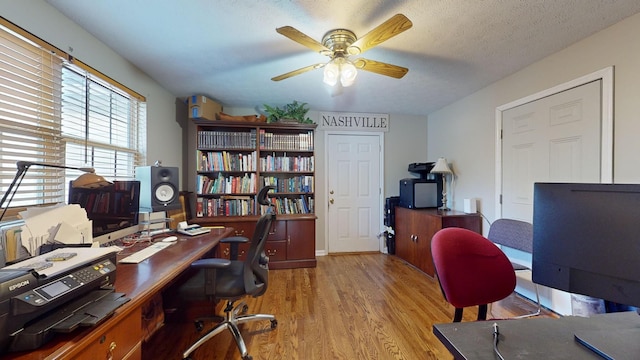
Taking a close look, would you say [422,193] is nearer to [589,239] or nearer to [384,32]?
[384,32]

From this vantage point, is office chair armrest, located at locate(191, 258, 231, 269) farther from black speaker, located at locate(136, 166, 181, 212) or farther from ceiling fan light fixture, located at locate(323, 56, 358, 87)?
ceiling fan light fixture, located at locate(323, 56, 358, 87)

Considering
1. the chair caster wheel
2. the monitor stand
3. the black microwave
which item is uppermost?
the black microwave

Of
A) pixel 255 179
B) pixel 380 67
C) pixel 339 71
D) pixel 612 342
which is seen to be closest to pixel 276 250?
pixel 255 179

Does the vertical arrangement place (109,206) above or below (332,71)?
below

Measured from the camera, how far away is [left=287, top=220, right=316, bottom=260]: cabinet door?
3242 millimetres

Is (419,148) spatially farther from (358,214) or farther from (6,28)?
(6,28)

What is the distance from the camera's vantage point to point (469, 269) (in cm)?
125

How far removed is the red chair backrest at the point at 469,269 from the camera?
1216 mm

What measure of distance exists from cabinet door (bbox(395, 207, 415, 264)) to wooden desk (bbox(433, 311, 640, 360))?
257cm

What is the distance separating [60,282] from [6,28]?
146 centimetres

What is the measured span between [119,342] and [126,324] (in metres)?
0.06

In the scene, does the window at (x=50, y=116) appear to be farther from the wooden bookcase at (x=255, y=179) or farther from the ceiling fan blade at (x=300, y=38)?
the ceiling fan blade at (x=300, y=38)

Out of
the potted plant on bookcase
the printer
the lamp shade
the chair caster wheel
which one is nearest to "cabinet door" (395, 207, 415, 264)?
the lamp shade

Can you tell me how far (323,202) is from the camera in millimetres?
3809
